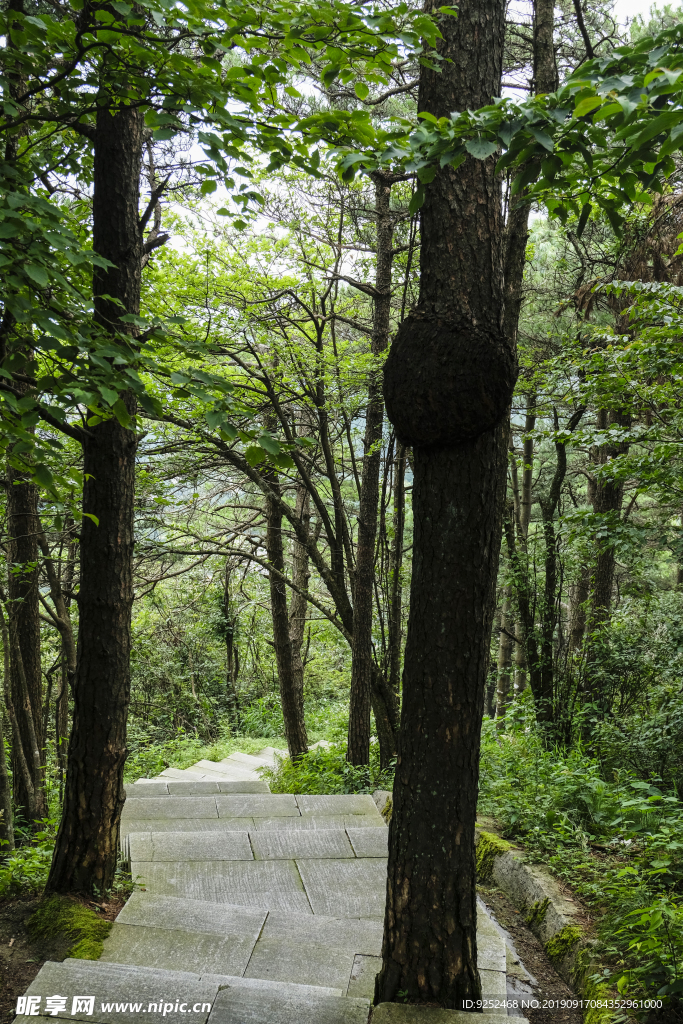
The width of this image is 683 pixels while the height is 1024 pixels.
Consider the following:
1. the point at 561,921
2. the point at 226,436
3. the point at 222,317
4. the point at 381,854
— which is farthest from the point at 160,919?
the point at 222,317

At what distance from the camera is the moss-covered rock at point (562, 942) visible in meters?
3.09

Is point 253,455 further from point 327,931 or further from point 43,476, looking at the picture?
point 327,931

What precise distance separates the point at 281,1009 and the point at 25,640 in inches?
181

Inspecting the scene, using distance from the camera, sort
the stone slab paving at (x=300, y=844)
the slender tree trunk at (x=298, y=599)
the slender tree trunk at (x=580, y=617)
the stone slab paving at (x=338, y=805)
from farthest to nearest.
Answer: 1. the slender tree trunk at (x=298, y=599)
2. the slender tree trunk at (x=580, y=617)
3. the stone slab paving at (x=338, y=805)
4. the stone slab paving at (x=300, y=844)

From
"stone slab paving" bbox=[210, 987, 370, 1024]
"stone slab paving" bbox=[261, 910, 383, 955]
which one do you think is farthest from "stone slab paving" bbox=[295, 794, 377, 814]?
"stone slab paving" bbox=[210, 987, 370, 1024]

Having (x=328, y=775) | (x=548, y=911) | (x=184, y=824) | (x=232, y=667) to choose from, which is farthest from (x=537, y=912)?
(x=232, y=667)

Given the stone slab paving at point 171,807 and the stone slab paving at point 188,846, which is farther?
the stone slab paving at point 171,807

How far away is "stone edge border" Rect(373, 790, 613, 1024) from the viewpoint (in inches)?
112

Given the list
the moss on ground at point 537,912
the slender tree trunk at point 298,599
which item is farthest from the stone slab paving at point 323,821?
the slender tree trunk at point 298,599

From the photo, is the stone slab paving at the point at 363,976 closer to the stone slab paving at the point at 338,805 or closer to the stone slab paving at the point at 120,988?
the stone slab paving at the point at 120,988

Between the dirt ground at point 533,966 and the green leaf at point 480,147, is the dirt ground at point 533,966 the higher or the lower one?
A: the lower one

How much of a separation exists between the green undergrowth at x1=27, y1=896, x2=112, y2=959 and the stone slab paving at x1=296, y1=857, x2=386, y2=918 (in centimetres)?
115

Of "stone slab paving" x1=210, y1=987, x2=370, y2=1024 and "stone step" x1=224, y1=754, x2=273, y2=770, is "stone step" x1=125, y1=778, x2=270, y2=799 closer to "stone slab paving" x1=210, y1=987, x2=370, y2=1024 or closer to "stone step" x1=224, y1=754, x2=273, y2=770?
"stone step" x1=224, y1=754, x2=273, y2=770

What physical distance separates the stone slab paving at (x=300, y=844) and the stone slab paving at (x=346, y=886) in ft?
0.35
